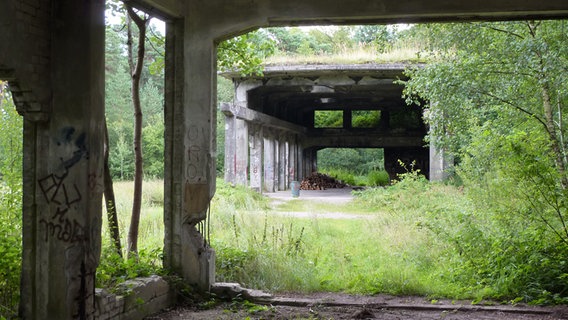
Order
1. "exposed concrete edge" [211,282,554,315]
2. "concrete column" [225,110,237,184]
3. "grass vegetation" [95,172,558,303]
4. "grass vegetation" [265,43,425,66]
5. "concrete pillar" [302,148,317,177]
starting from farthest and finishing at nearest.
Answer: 1. "concrete pillar" [302,148,317,177]
2. "concrete column" [225,110,237,184]
3. "grass vegetation" [265,43,425,66]
4. "grass vegetation" [95,172,558,303]
5. "exposed concrete edge" [211,282,554,315]

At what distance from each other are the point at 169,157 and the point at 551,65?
696 cm

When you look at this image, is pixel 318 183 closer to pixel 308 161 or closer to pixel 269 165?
pixel 308 161

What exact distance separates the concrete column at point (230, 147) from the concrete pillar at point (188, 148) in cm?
1194

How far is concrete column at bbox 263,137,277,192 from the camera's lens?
2348cm

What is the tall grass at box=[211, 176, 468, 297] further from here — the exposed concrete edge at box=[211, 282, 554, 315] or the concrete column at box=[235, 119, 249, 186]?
the concrete column at box=[235, 119, 249, 186]

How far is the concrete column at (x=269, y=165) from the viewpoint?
23.5m

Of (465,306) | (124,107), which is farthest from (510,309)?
(124,107)

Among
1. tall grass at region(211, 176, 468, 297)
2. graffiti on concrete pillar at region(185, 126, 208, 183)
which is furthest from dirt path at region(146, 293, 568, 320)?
graffiti on concrete pillar at region(185, 126, 208, 183)

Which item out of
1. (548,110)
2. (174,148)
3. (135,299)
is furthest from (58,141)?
(548,110)

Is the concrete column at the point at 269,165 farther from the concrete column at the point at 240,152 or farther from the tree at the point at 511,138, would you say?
the tree at the point at 511,138

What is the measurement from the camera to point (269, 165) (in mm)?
23719

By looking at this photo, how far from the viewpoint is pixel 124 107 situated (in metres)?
35.6

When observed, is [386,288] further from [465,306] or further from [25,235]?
Result: [25,235]

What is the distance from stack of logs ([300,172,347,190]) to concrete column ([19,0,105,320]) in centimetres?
2236
